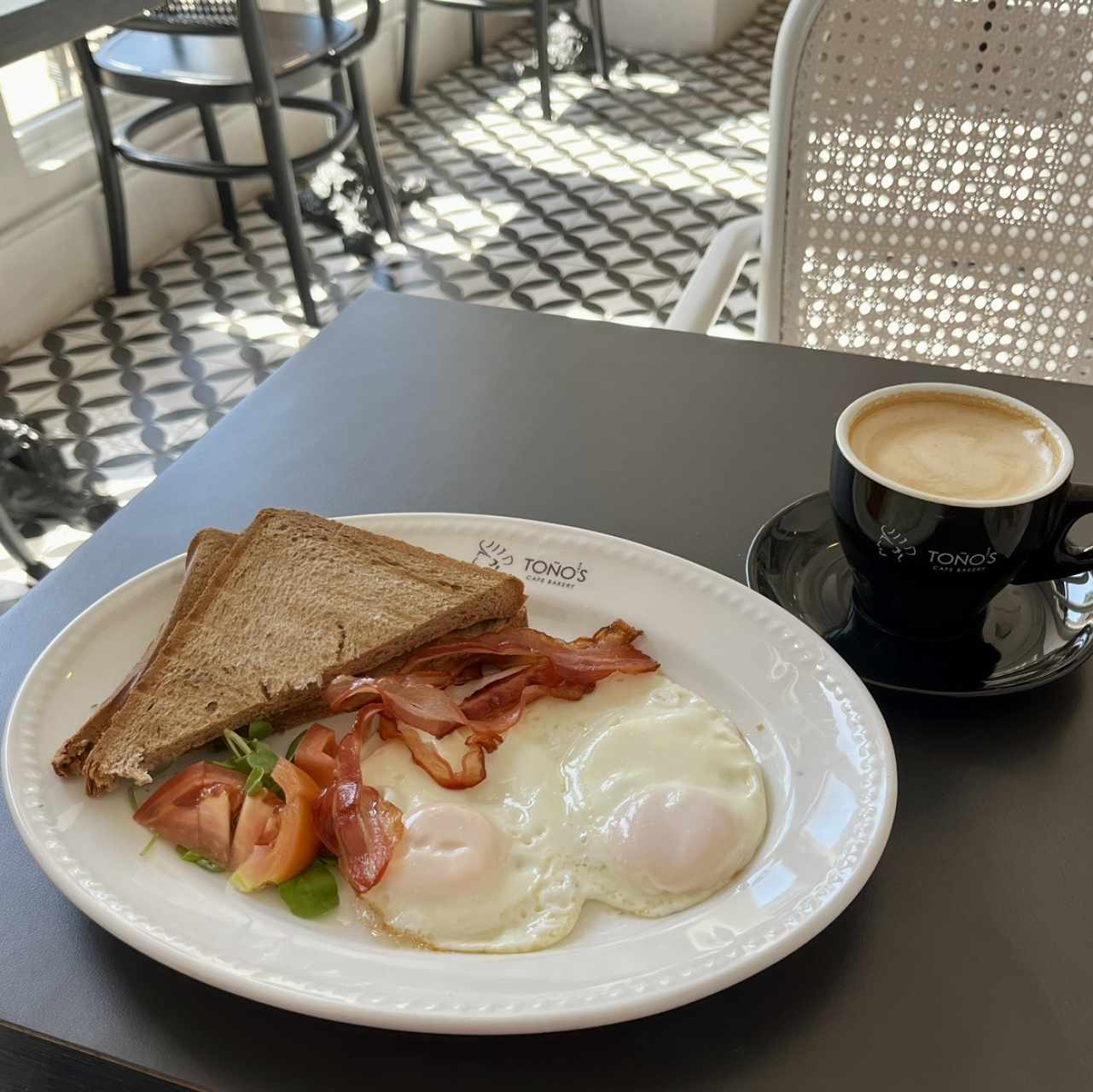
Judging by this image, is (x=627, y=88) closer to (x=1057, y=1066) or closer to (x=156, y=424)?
(x=156, y=424)

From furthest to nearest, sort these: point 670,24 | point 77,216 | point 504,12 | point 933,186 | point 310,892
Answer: point 670,24, point 504,12, point 77,216, point 933,186, point 310,892

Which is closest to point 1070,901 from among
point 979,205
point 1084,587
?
point 1084,587

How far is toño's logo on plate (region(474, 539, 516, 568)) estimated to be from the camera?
2.65ft

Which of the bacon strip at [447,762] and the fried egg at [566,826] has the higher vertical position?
the bacon strip at [447,762]

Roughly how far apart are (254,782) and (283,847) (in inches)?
1.9

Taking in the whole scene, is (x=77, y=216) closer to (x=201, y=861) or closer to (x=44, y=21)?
(x=44, y=21)

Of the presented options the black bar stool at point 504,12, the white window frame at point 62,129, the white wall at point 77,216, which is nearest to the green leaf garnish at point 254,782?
the white wall at point 77,216

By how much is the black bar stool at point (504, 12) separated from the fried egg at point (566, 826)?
11.6 feet

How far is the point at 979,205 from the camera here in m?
1.34

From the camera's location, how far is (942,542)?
2.25ft

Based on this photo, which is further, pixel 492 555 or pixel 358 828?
pixel 492 555

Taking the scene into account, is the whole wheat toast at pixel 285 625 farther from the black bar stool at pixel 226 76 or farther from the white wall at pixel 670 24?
the white wall at pixel 670 24

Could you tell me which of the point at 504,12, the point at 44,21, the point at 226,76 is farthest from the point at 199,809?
the point at 504,12

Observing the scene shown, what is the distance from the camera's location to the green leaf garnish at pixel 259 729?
69 cm
